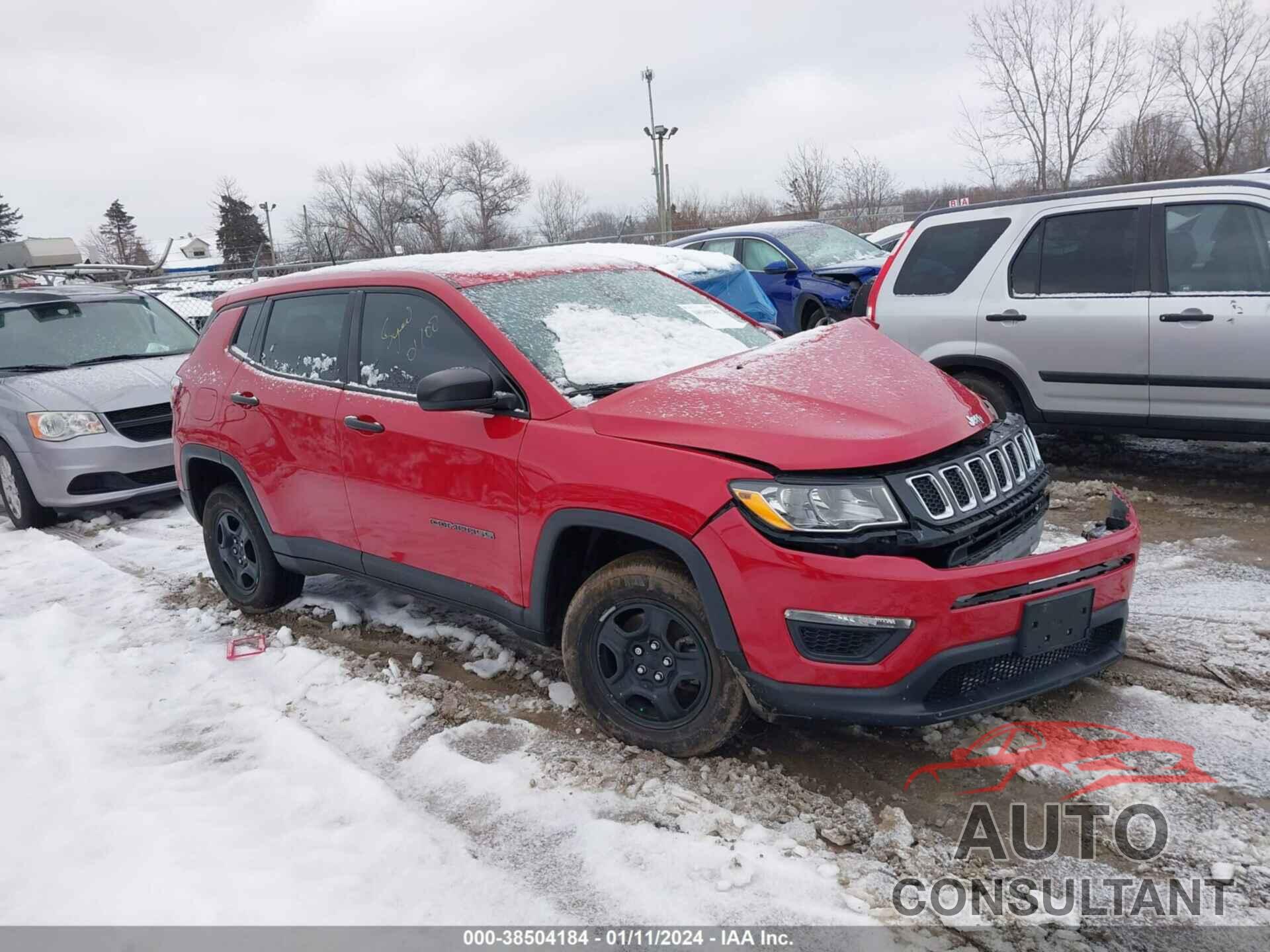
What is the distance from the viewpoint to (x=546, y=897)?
251cm

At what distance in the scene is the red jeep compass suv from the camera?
263 centimetres

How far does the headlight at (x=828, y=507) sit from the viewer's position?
2.63 meters

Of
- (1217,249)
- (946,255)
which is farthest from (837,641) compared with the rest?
(946,255)

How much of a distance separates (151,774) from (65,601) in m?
2.50

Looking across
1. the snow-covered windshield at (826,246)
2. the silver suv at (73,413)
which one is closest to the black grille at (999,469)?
the silver suv at (73,413)

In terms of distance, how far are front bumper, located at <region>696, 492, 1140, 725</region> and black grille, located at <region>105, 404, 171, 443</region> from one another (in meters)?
5.83

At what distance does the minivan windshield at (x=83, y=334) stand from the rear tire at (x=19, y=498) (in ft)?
2.67

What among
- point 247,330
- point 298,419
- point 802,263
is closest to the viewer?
point 298,419

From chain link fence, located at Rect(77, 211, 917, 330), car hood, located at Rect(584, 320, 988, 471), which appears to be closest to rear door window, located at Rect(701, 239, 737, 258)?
chain link fence, located at Rect(77, 211, 917, 330)

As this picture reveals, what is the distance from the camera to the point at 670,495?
2.81m

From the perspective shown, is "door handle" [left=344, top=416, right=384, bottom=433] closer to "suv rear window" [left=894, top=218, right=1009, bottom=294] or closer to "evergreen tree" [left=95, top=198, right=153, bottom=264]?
"suv rear window" [left=894, top=218, right=1009, bottom=294]

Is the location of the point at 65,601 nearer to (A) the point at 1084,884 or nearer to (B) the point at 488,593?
(B) the point at 488,593

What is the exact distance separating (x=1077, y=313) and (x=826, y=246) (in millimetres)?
6005

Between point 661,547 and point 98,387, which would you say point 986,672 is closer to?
point 661,547
